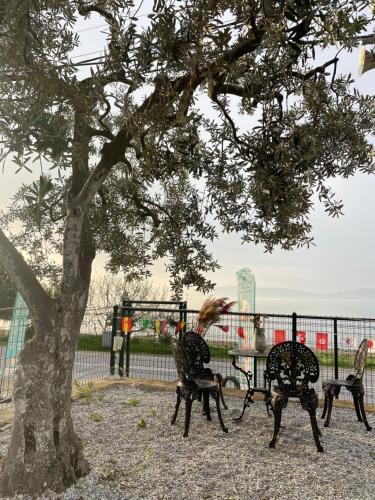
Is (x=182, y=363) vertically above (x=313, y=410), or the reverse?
(x=182, y=363)

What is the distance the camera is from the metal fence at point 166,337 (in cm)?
752

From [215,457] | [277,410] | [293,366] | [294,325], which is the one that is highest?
[294,325]

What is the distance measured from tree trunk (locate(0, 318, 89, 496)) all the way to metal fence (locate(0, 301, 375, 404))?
11.0 ft

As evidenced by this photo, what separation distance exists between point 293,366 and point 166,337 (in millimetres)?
5890

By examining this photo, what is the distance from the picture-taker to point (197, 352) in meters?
6.02

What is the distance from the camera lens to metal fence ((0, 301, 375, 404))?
296 inches

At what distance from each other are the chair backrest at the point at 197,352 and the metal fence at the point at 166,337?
1741mm

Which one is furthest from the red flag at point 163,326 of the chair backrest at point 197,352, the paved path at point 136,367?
the chair backrest at point 197,352

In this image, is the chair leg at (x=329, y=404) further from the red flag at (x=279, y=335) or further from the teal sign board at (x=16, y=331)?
the teal sign board at (x=16, y=331)

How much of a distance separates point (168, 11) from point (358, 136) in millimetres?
2774

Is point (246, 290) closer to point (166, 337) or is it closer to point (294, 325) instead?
point (166, 337)

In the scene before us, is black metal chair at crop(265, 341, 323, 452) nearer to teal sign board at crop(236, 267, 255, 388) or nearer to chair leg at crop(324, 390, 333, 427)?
chair leg at crop(324, 390, 333, 427)

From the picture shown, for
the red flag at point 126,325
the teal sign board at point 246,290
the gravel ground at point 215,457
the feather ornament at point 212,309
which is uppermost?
the teal sign board at point 246,290

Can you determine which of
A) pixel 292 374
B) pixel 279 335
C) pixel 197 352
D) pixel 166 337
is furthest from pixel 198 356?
pixel 166 337
